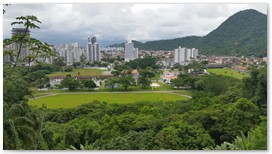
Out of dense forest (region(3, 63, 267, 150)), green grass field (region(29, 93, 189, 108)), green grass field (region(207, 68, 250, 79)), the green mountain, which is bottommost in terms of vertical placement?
dense forest (region(3, 63, 267, 150))

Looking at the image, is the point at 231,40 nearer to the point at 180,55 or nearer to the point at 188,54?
the point at 188,54

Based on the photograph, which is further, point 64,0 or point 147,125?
point 147,125

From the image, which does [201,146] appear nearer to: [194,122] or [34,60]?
[194,122]

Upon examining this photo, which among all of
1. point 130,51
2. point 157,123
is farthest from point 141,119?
point 130,51

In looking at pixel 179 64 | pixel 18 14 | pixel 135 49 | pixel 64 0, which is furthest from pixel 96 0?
pixel 179 64

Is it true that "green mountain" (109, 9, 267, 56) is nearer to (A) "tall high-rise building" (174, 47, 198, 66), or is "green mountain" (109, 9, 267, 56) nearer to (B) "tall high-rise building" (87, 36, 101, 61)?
(A) "tall high-rise building" (174, 47, 198, 66)

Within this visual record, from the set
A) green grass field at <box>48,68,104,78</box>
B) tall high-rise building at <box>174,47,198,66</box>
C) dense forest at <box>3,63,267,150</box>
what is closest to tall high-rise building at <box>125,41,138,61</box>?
green grass field at <box>48,68,104,78</box>
